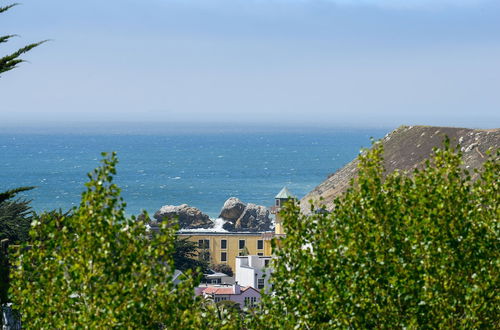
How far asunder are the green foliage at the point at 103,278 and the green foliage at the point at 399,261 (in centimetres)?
298

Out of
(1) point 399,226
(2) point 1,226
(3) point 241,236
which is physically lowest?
(3) point 241,236

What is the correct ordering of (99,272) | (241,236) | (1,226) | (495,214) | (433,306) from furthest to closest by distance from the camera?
(241,236) < (1,226) < (495,214) < (433,306) < (99,272)

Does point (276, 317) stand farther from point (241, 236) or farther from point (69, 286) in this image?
point (241, 236)

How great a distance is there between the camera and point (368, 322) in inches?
879

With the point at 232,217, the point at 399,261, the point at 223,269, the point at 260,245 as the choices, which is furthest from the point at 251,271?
the point at 399,261

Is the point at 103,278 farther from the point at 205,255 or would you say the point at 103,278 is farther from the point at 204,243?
the point at 204,243

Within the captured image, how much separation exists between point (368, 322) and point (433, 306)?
5.17 feet

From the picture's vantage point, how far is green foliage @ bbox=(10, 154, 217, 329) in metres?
19.5

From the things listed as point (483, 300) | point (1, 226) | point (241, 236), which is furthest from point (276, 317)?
point (241, 236)

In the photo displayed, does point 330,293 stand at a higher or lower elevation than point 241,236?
higher

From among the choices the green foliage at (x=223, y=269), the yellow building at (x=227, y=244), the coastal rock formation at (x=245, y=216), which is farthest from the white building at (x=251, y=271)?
the coastal rock formation at (x=245, y=216)

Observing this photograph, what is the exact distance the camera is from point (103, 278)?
20.2 metres

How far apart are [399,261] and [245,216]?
147 meters

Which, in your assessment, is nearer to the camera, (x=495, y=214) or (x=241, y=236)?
(x=495, y=214)
